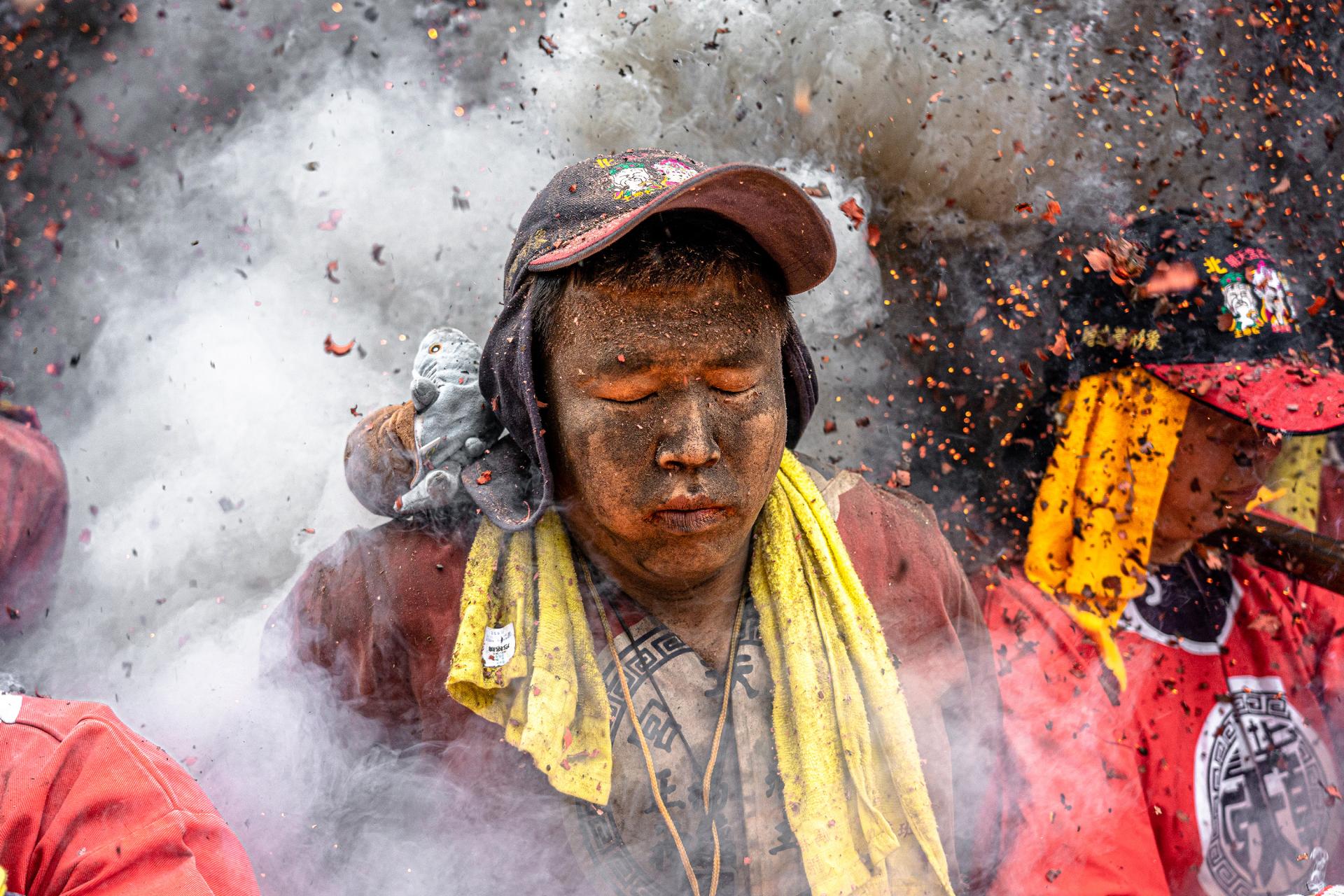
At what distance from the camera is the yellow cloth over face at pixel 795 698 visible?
167 centimetres

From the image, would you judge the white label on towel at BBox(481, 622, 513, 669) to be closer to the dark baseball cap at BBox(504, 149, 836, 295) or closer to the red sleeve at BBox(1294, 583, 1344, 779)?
the dark baseball cap at BBox(504, 149, 836, 295)

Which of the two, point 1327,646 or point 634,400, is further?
point 1327,646

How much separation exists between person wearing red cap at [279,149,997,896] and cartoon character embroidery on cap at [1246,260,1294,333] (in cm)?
131

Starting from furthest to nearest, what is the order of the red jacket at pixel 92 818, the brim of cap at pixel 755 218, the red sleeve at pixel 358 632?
1. the red sleeve at pixel 358 632
2. the brim of cap at pixel 755 218
3. the red jacket at pixel 92 818

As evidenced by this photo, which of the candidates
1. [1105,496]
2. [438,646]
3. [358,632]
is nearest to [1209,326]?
[1105,496]

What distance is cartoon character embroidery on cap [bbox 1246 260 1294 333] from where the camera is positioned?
240 centimetres

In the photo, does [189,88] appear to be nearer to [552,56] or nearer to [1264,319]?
[552,56]

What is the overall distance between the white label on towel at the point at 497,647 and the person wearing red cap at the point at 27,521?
4.15ft

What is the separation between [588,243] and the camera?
1503 millimetres

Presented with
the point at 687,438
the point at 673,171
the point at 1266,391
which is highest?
the point at 673,171

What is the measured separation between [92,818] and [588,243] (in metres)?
1.04

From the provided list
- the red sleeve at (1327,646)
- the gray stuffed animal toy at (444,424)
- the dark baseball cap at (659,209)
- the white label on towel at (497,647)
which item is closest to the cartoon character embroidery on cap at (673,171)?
the dark baseball cap at (659,209)

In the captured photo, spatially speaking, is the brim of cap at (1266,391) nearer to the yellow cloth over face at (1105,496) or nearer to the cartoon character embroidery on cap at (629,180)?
the yellow cloth over face at (1105,496)

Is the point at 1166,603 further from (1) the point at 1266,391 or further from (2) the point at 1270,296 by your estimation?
(2) the point at 1270,296
